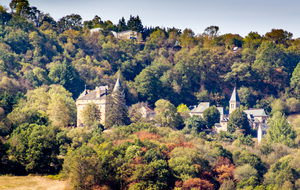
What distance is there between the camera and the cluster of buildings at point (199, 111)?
2682 inches

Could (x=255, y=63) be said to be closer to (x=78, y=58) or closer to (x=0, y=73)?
(x=78, y=58)

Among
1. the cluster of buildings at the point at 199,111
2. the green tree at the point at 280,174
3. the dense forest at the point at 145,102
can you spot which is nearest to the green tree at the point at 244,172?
the dense forest at the point at 145,102

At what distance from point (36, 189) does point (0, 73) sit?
3463 centimetres

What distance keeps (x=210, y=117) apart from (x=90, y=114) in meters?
21.9

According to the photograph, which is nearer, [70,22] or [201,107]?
[201,107]

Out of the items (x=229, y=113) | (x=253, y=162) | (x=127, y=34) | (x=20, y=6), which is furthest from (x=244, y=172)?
(x=127, y=34)

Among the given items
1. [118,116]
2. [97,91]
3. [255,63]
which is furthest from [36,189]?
[255,63]

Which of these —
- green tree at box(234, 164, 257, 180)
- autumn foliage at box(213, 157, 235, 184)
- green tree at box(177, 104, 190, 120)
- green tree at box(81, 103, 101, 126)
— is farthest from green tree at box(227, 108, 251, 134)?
green tree at box(81, 103, 101, 126)

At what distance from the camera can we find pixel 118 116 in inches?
2542

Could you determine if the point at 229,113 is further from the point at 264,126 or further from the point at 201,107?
the point at 264,126

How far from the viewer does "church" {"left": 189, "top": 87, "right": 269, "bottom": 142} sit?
76188 millimetres

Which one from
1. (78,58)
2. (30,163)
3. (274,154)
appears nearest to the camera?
(30,163)

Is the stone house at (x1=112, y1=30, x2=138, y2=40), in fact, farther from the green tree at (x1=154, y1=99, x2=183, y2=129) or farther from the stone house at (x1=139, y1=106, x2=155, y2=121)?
the green tree at (x1=154, y1=99, x2=183, y2=129)

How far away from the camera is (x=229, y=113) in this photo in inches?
3287
